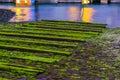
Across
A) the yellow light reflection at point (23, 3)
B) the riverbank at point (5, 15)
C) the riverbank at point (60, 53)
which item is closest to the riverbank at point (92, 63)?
the riverbank at point (60, 53)

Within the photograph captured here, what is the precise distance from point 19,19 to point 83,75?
5.38m

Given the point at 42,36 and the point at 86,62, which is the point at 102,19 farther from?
the point at 86,62

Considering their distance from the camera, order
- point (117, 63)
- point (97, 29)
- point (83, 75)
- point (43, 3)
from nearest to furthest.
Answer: point (83, 75)
point (117, 63)
point (97, 29)
point (43, 3)

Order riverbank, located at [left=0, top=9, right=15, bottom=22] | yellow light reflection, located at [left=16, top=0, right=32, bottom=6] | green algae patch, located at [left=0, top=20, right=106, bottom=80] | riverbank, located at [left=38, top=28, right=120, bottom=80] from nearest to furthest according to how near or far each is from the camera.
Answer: riverbank, located at [left=38, top=28, right=120, bottom=80] < green algae patch, located at [left=0, top=20, right=106, bottom=80] < riverbank, located at [left=0, top=9, right=15, bottom=22] < yellow light reflection, located at [left=16, top=0, right=32, bottom=6]

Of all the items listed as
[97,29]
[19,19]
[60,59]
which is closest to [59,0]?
[19,19]

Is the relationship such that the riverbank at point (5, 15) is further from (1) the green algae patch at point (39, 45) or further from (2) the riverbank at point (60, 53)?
(2) the riverbank at point (60, 53)

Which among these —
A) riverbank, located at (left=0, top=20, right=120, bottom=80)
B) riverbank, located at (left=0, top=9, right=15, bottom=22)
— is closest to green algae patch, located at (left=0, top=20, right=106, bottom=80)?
riverbank, located at (left=0, top=20, right=120, bottom=80)

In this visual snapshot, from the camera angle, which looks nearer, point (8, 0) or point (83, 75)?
point (83, 75)

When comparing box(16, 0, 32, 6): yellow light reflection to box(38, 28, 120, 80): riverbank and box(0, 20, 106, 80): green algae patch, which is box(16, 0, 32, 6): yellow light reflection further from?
box(38, 28, 120, 80): riverbank

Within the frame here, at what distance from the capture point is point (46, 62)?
427 centimetres

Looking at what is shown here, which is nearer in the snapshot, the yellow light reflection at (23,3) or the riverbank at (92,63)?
the riverbank at (92,63)

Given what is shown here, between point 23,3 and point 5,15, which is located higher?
point 23,3

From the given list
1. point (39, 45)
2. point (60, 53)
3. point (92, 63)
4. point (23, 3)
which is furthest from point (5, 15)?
point (92, 63)

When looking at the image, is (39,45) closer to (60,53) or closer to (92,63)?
(60,53)
